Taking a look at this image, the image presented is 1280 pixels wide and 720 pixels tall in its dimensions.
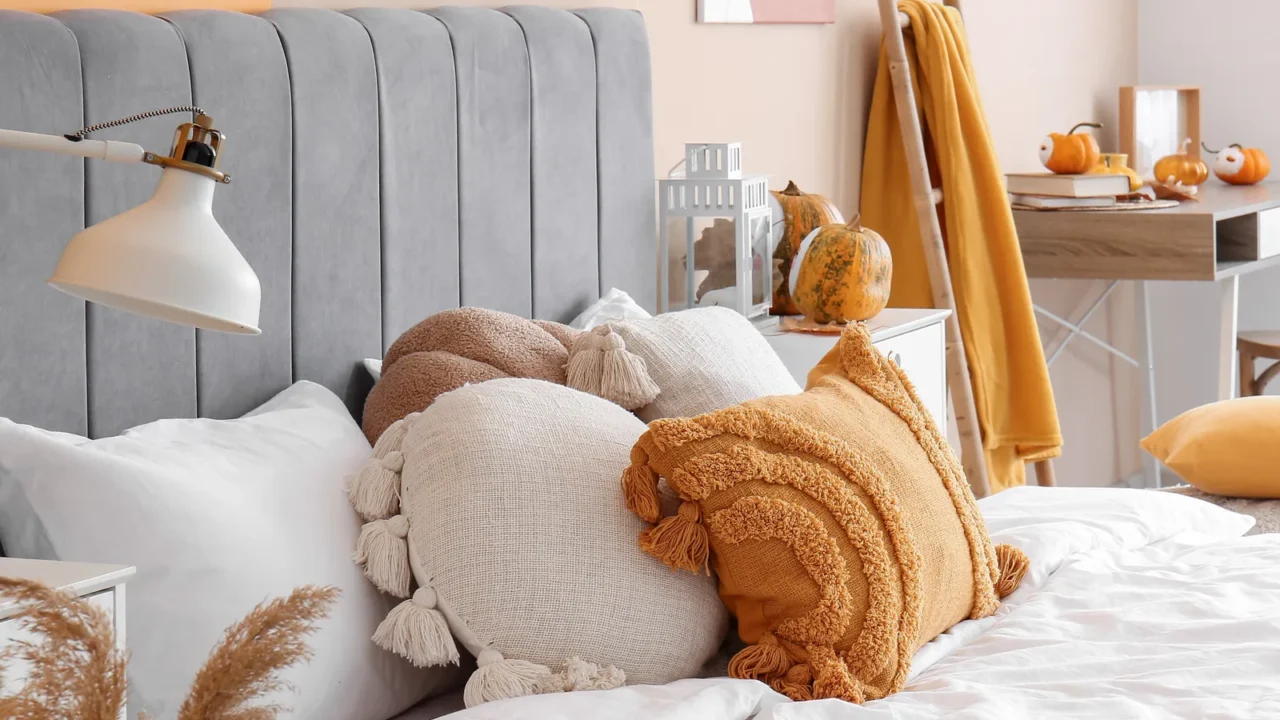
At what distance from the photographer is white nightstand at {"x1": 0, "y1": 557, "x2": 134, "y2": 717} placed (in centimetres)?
85

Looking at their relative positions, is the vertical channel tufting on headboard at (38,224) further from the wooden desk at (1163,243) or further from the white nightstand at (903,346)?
the wooden desk at (1163,243)

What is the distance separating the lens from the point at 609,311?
6.54ft

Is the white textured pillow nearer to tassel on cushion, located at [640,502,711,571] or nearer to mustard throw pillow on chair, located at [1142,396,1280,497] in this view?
tassel on cushion, located at [640,502,711,571]

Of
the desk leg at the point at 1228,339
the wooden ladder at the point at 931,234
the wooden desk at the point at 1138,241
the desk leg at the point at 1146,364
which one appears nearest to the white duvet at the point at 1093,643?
the wooden ladder at the point at 931,234

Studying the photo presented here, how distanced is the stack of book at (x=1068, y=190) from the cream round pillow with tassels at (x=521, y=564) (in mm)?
2372

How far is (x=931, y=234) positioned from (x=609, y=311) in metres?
1.13

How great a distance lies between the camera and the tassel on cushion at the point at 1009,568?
1527 mm

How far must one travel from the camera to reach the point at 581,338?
158 cm

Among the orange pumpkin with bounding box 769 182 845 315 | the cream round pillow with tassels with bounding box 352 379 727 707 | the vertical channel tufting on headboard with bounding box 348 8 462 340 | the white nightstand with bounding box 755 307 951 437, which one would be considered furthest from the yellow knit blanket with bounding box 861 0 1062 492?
the cream round pillow with tassels with bounding box 352 379 727 707

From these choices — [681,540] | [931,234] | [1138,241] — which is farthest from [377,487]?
[1138,241]

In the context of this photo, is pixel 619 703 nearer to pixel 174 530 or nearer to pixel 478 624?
pixel 478 624

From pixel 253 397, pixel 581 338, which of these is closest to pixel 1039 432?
pixel 581 338

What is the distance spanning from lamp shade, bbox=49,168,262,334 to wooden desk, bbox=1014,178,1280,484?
2.84 m

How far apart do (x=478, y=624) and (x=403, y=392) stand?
37cm
